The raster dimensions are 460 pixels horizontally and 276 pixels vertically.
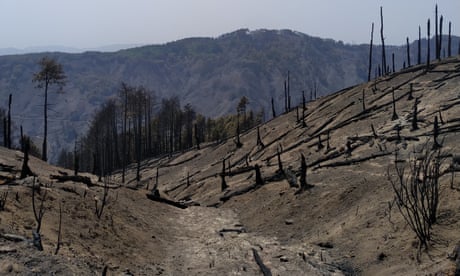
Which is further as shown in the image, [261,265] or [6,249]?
[261,265]

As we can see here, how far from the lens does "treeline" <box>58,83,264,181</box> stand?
69.5m

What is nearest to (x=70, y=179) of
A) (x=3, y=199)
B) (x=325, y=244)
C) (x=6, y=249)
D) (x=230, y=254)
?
(x=3, y=199)

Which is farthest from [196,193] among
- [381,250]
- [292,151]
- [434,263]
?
[434,263]

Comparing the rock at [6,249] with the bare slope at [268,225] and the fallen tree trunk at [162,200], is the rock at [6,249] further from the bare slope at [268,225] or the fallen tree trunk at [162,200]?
the fallen tree trunk at [162,200]

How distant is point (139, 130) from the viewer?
2638 inches

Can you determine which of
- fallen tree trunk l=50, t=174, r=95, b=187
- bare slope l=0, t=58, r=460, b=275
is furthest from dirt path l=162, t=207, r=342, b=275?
fallen tree trunk l=50, t=174, r=95, b=187

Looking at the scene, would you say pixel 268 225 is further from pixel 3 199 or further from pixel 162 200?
pixel 3 199

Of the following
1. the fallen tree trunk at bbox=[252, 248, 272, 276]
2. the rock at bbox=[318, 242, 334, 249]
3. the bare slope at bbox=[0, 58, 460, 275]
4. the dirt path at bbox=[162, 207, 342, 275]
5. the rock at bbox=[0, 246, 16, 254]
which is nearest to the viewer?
the rock at bbox=[0, 246, 16, 254]

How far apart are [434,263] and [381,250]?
2.67m

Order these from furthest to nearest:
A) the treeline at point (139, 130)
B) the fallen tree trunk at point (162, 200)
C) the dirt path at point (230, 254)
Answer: the treeline at point (139, 130), the fallen tree trunk at point (162, 200), the dirt path at point (230, 254)

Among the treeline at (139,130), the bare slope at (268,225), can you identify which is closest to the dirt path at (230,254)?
the bare slope at (268,225)

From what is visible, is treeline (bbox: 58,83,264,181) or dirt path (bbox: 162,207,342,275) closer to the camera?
dirt path (bbox: 162,207,342,275)

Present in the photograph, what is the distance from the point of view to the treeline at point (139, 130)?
69500 mm

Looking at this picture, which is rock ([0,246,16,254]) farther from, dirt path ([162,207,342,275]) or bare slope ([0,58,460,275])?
dirt path ([162,207,342,275])
